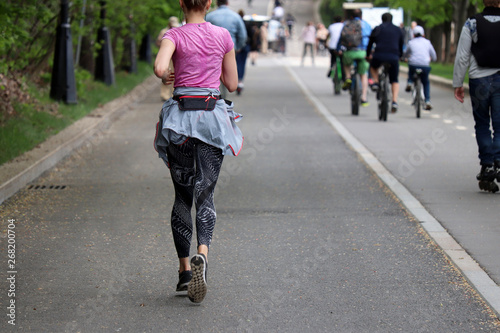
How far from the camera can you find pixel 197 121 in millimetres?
5012

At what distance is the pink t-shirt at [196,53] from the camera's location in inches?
198

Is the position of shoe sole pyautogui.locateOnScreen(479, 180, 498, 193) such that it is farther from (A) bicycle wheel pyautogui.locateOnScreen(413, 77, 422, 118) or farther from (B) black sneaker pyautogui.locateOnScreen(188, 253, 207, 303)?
(A) bicycle wheel pyautogui.locateOnScreen(413, 77, 422, 118)

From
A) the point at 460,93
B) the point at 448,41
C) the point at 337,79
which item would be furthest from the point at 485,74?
the point at 448,41

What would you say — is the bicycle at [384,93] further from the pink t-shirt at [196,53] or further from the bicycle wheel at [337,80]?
the pink t-shirt at [196,53]

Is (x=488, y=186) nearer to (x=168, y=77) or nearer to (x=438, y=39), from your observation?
(x=168, y=77)

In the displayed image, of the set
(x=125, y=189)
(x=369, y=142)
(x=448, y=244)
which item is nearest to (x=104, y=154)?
(x=125, y=189)

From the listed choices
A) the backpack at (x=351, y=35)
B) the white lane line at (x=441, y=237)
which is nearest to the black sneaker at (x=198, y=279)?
→ the white lane line at (x=441, y=237)

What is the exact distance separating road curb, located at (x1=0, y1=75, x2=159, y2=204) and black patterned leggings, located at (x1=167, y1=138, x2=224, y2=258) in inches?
137

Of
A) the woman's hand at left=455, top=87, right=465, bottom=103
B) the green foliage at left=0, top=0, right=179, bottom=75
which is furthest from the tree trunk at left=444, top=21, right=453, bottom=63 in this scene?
→ the woman's hand at left=455, top=87, right=465, bottom=103

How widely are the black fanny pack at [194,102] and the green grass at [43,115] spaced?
5.15 m

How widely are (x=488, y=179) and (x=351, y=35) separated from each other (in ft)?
30.3

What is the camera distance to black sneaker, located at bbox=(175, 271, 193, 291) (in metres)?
5.23

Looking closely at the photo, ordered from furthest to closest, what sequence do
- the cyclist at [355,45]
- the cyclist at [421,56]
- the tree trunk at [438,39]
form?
the tree trunk at [438,39] < the cyclist at [355,45] < the cyclist at [421,56]

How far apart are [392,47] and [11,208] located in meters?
9.30
